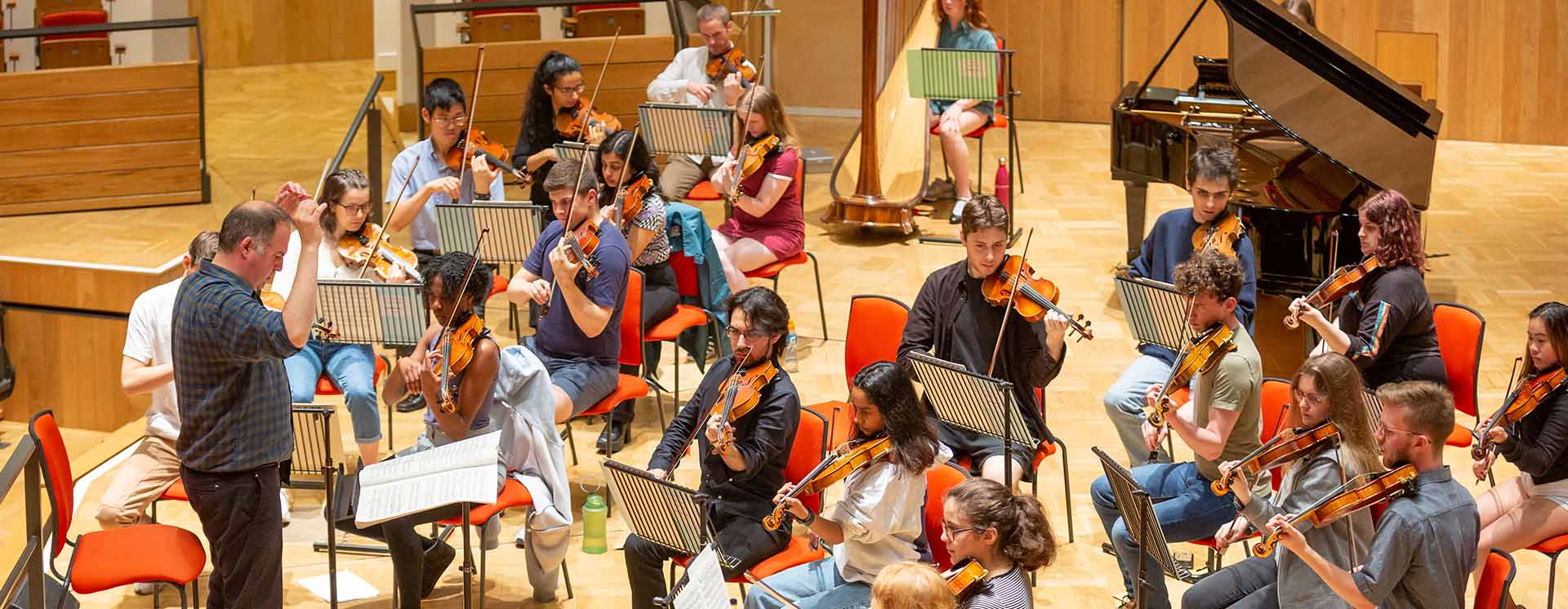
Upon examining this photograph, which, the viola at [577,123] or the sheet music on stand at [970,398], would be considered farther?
the viola at [577,123]

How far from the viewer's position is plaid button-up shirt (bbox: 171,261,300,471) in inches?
156

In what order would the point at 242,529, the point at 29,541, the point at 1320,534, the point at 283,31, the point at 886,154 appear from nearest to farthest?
→ the point at 29,541
the point at 1320,534
the point at 242,529
the point at 886,154
the point at 283,31

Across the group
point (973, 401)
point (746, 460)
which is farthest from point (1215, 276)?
point (746, 460)

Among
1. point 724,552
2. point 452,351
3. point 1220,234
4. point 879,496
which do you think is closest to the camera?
point 879,496

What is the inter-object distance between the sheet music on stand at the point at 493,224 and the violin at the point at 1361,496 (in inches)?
123

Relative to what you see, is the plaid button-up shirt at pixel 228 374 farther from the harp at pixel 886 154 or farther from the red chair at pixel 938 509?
the harp at pixel 886 154

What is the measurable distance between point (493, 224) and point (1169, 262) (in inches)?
94.6

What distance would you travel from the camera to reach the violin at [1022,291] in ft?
15.6

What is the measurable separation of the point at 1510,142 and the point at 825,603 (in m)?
8.07

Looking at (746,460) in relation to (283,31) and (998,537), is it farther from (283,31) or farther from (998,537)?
(283,31)

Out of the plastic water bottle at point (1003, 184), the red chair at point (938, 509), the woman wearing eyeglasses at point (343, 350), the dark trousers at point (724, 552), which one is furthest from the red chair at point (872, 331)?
the plastic water bottle at point (1003, 184)

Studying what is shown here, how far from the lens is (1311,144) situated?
609 cm

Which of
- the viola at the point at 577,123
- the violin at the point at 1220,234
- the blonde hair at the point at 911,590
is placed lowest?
the blonde hair at the point at 911,590

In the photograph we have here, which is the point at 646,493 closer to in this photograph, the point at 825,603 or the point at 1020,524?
the point at 825,603
